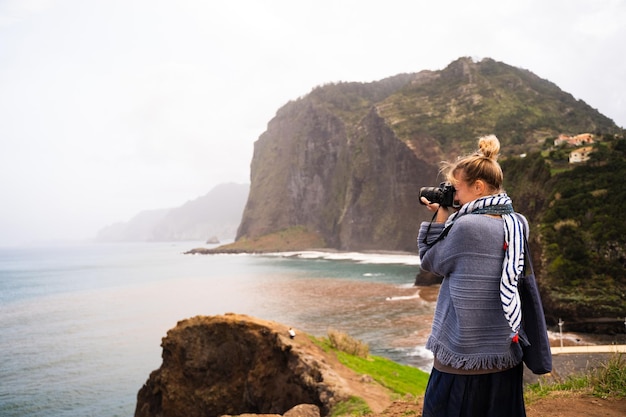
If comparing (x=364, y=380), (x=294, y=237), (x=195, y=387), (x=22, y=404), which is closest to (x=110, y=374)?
(x=22, y=404)

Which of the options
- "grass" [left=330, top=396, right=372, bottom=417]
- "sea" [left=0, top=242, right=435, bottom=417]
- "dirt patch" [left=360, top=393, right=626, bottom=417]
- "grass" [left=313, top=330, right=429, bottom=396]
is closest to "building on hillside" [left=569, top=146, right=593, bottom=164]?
"sea" [left=0, top=242, right=435, bottom=417]

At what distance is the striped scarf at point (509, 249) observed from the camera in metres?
2.67

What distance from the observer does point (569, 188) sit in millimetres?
32562

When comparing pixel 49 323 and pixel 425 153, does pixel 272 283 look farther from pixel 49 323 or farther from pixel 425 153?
pixel 425 153

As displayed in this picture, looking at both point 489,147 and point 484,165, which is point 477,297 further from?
point 489,147

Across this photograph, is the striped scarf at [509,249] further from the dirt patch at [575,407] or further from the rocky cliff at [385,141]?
the rocky cliff at [385,141]

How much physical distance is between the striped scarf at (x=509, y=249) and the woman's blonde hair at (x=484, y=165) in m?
0.12

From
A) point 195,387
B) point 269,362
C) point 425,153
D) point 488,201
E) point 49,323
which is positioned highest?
point 425,153

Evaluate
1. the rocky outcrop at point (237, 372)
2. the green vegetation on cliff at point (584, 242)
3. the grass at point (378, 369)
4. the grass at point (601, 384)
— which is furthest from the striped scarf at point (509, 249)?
the green vegetation on cliff at point (584, 242)

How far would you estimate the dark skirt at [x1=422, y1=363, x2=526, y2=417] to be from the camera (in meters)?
2.78

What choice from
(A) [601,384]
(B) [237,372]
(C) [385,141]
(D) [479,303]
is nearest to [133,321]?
(B) [237,372]

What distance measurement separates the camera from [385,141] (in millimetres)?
98812

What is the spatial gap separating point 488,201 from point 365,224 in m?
102

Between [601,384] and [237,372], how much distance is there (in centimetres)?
805
